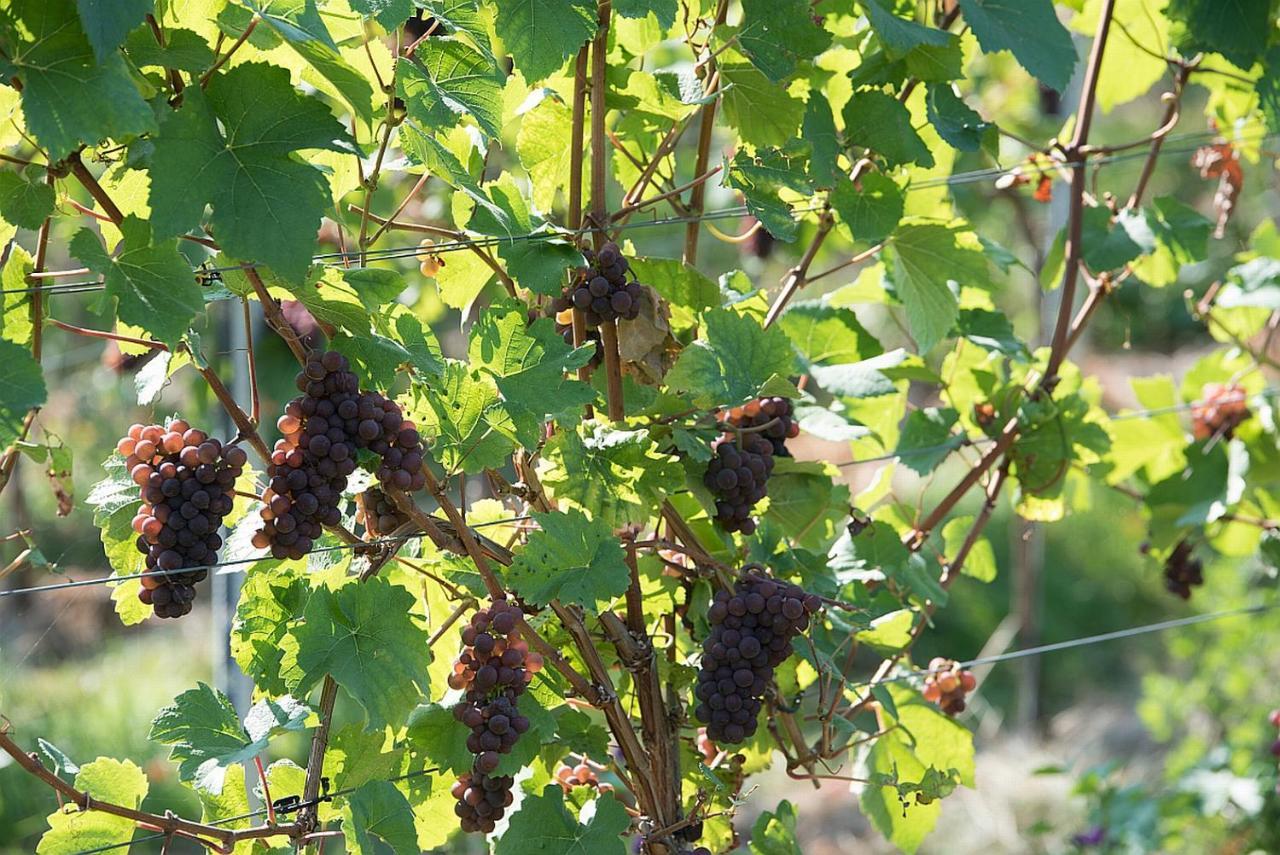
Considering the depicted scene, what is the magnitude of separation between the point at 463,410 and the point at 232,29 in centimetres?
35

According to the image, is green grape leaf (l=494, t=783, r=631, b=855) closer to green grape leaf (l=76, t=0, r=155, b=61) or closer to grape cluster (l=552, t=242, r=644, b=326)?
grape cluster (l=552, t=242, r=644, b=326)

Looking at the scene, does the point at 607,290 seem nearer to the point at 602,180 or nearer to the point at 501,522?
the point at 602,180

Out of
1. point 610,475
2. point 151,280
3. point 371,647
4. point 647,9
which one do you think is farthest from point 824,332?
point 151,280

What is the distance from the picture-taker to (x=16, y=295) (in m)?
1.04

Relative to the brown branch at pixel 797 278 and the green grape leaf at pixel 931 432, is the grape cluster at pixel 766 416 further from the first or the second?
the green grape leaf at pixel 931 432

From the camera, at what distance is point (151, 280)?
0.92 meters

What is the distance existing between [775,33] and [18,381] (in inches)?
27.6

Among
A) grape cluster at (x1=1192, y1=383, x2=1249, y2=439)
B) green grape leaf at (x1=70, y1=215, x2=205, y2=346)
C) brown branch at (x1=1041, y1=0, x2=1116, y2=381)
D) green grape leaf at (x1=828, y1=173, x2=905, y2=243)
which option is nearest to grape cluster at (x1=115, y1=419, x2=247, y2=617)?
green grape leaf at (x1=70, y1=215, x2=205, y2=346)

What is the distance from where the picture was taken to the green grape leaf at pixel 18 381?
842 millimetres

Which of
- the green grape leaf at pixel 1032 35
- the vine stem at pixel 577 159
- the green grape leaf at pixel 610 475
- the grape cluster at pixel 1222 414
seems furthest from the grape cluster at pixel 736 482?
the grape cluster at pixel 1222 414

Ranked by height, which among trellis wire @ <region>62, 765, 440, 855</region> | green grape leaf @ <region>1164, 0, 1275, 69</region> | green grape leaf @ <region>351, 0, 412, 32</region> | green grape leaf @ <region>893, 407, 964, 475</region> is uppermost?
green grape leaf @ <region>351, 0, 412, 32</region>

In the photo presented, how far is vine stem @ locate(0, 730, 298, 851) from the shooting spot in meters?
1.02

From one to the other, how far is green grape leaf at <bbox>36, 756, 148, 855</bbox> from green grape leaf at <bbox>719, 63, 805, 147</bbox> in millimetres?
795

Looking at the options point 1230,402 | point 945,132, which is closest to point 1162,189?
point 1230,402
